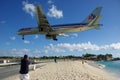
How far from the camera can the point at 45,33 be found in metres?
42.0

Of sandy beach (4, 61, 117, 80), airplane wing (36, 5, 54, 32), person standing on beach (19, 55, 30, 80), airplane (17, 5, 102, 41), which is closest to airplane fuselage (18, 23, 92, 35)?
airplane (17, 5, 102, 41)

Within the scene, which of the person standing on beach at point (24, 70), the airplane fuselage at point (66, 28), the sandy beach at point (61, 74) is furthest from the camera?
the airplane fuselage at point (66, 28)

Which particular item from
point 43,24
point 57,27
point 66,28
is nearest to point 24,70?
point 43,24

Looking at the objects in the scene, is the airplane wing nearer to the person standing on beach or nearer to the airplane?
the airplane

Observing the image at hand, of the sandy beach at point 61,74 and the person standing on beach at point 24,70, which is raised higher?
the person standing on beach at point 24,70

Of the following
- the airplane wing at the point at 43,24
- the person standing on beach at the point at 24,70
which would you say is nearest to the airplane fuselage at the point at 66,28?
the airplane wing at the point at 43,24

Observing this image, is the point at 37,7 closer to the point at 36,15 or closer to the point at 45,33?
the point at 36,15

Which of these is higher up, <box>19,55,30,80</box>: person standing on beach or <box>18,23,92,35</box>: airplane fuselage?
<box>18,23,92,35</box>: airplane fuselage

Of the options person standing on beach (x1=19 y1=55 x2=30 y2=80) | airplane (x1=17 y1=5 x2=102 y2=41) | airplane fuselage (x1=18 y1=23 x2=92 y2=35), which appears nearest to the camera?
person standing on beach (x1=19 y1=55 x2=30 y2=80)

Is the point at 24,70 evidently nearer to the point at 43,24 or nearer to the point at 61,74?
the point at 61,74

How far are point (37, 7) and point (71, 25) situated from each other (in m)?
7.92

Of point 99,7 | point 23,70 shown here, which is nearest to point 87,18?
point 99,7

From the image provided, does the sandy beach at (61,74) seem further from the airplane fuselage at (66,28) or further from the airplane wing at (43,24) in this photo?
the airplane wing at (43,24)

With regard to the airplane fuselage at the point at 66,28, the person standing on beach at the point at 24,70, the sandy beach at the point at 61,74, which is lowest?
the sandy beach at the point at 61,74
